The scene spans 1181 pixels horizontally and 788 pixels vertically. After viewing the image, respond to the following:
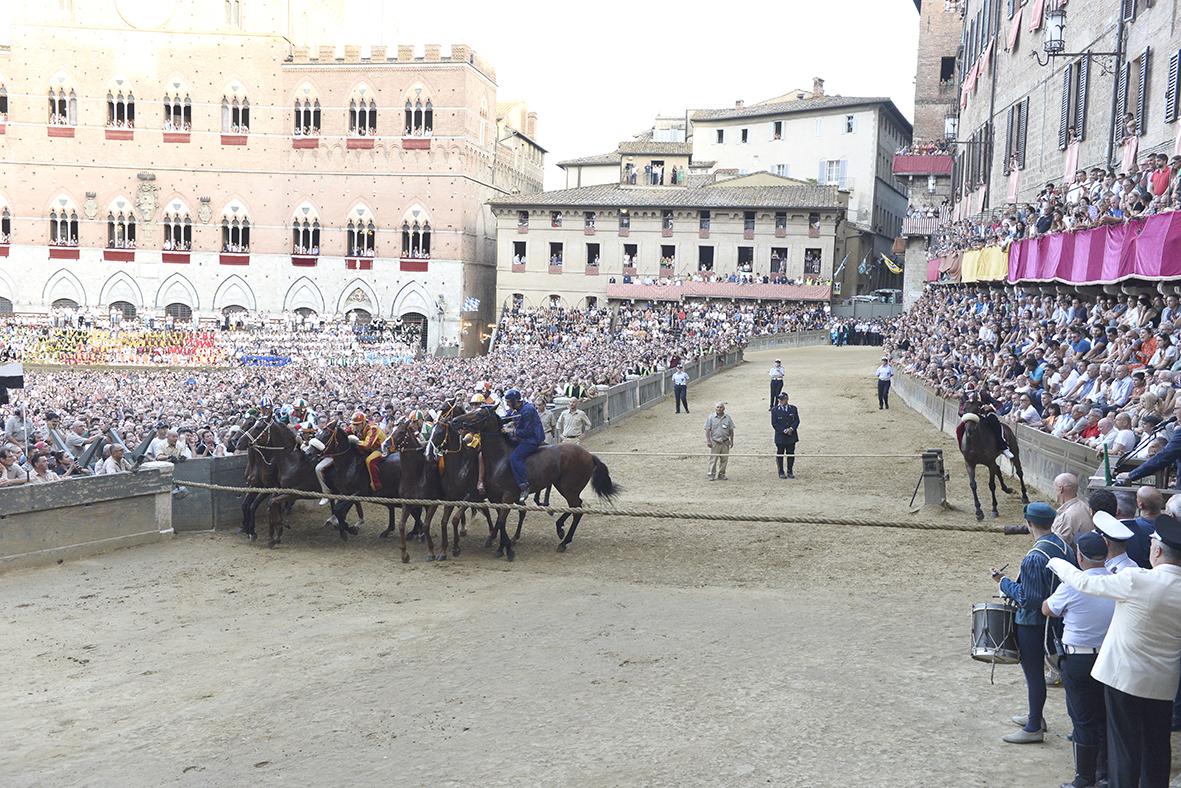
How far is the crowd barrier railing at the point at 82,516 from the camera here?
40.8 ft

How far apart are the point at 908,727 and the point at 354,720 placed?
4427mm

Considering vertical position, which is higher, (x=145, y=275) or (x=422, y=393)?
(x=145, y=275)

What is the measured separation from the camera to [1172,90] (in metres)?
20.0

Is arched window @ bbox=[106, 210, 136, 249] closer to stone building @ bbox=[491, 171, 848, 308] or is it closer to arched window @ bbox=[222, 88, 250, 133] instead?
arched window @ bbox=[222, 88, 250, 133]

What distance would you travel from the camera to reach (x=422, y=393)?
27.1m

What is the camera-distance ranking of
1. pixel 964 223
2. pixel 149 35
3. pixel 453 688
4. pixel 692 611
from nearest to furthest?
pixel 453 688 → pixel 692 611 → pixel 964 223 → pixel 149 35

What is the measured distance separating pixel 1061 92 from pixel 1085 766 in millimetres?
26686

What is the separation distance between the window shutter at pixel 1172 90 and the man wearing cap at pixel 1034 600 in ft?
57.0

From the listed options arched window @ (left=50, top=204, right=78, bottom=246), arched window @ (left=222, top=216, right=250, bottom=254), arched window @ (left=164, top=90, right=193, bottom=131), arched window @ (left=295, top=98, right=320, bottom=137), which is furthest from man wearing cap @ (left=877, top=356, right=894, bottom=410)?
arched window @ (left=50, top=204, right=78, bottom=246)

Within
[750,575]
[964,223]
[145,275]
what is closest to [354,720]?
[750,575]

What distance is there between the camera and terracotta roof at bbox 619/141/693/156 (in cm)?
6988

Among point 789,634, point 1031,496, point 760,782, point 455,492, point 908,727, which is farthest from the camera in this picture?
point 1031,496

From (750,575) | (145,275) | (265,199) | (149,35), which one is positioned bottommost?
(750,575)

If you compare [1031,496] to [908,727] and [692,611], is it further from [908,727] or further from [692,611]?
[908,727]
